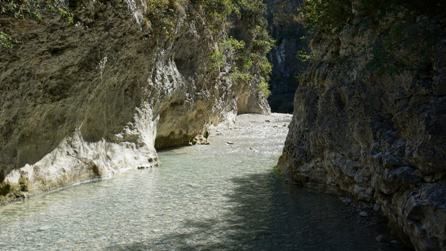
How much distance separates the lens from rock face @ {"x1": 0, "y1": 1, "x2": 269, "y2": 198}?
8.70 m

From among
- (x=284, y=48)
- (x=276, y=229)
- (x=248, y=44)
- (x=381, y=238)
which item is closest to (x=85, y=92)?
(x=276, y=229)

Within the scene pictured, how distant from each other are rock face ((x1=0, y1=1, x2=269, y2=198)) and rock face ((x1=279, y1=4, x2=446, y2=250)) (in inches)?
239

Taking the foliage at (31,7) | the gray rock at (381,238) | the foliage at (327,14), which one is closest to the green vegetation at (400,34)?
the foliage at (327,14)

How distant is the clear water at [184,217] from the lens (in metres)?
6.42

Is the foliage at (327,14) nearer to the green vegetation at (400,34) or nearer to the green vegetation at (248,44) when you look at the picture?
the green vegetation at (400,34)

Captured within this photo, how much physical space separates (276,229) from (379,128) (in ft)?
8.70

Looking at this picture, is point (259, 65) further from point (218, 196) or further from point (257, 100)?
point (218, 196)

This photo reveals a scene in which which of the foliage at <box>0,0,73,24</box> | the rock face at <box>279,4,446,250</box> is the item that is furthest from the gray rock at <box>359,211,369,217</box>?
the foliage at <box>0,0,73,24</box>

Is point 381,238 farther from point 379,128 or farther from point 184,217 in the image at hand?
point 184,217

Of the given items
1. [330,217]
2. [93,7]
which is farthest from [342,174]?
[93,7]

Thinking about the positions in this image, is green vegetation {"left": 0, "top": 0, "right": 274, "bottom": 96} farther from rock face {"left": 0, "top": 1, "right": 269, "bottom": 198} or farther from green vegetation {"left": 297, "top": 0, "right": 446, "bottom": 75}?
green vegetation {"left": 297, "top": 0, "right": 446, "bottom": 75}

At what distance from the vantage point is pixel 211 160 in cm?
1559

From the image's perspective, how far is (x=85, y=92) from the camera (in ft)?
36.6

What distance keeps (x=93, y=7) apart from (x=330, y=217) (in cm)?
765
